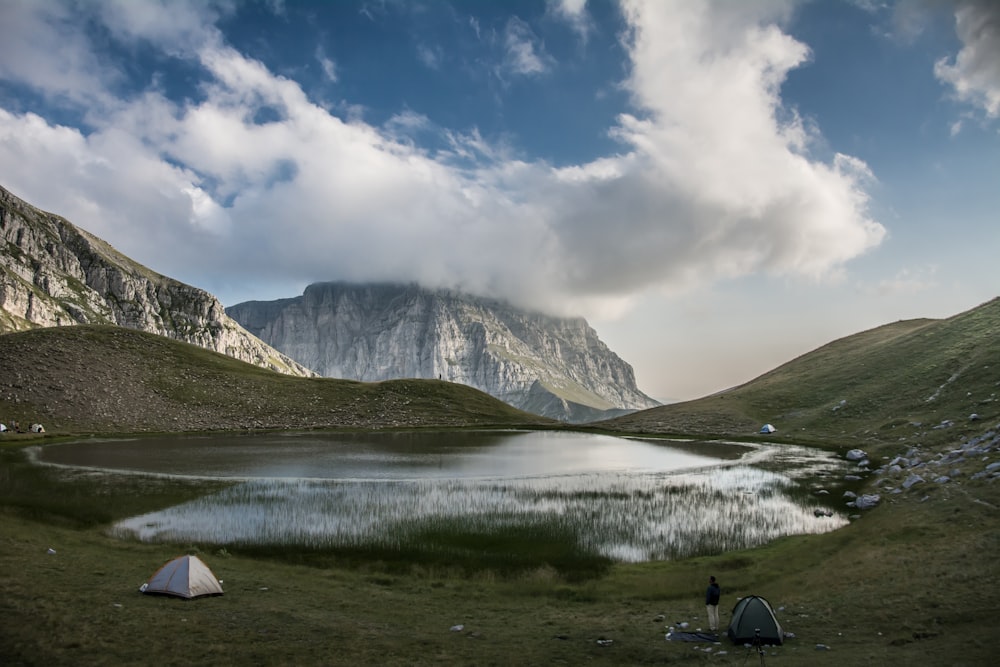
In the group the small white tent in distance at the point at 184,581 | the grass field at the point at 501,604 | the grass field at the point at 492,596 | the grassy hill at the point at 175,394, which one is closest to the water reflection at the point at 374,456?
the grass field at the point at 492,596

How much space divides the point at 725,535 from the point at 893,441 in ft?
160

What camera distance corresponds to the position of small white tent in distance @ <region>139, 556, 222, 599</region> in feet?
76.2

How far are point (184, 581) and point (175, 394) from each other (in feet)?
390

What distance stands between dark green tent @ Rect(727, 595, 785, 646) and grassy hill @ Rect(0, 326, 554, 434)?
110963mm

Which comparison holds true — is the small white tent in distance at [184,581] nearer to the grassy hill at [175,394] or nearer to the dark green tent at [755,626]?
the dark green tent at [755,626]

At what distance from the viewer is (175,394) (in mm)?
125375

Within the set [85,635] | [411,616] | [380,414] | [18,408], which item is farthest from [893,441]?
[18,408]

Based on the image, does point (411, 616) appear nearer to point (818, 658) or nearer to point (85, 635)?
point (85, 635)

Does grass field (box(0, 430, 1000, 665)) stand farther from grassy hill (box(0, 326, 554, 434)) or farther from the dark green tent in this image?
grassy hill (box(0, 326, 554, 434))

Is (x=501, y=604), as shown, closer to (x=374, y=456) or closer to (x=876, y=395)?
(x=374, y=456)

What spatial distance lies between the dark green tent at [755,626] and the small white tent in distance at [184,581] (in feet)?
69.7

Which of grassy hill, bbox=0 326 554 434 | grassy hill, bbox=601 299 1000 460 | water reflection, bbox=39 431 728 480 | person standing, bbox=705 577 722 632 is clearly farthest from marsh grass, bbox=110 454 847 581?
grassy hill, bbox=0 326 554 434

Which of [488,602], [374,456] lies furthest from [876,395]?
[488,602]

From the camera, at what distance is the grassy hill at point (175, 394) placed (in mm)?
106812
